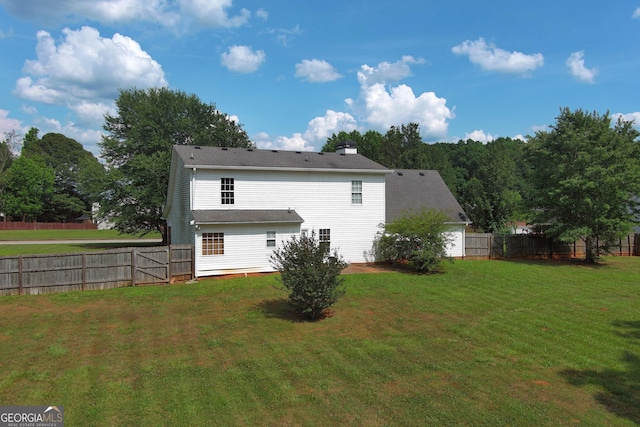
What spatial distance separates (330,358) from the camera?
30.8 feet

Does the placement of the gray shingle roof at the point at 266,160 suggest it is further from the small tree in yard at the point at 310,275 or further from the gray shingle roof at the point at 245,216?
the small tree in yard at the point at 310,275

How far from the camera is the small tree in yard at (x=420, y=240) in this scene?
2105 centimetres

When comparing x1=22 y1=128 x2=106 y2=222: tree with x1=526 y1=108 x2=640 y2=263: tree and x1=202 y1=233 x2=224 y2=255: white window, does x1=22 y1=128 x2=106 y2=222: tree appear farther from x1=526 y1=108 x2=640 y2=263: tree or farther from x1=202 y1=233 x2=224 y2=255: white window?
x1=526 y1=108 x2=640 y2=263: tree

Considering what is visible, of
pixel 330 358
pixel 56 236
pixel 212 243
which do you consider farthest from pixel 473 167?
pixel 330 358

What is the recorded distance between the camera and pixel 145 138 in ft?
126

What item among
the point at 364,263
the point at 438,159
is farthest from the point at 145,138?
the point at 438,159

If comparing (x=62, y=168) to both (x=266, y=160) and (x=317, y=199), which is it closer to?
A: (x=266, y=160)

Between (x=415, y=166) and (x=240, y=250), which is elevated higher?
(x=415, y=166)

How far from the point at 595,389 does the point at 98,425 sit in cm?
877

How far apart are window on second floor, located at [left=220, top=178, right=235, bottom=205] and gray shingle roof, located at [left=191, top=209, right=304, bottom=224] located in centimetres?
53

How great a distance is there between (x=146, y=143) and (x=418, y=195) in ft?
84.7

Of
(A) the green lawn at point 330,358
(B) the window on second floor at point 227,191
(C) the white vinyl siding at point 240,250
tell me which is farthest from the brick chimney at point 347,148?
(A) the green lawn at point 330,358

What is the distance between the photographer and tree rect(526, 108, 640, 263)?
23.3 m

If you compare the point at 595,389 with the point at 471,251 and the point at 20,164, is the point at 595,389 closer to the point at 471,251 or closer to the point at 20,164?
the point at 471,251
